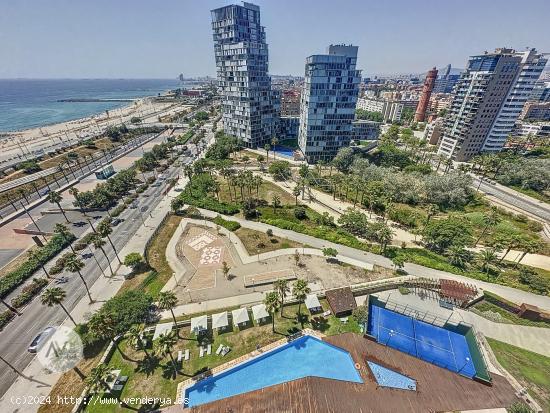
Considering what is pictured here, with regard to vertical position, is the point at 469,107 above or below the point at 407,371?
above

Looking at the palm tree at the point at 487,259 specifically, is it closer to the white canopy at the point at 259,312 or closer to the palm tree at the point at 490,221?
the palm tree at the point at 490,221

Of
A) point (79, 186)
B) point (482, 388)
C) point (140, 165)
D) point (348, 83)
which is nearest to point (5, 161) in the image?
point (79, 186)

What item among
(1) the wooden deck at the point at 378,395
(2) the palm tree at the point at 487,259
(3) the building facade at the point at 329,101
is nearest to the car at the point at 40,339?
(1) the wooden deck at the point at 378,395

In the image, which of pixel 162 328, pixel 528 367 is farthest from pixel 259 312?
pixel 528 367

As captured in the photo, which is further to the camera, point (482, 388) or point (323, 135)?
point (323, 135)

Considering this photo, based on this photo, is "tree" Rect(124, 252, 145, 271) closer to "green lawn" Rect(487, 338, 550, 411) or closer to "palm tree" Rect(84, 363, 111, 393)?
"palm tree" Rect(84, 363, 111, 393)

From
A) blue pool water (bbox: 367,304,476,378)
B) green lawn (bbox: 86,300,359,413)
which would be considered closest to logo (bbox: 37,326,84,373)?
green lawn (bbox: 86,300,359,413)

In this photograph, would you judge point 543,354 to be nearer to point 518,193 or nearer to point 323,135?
point 518,193
